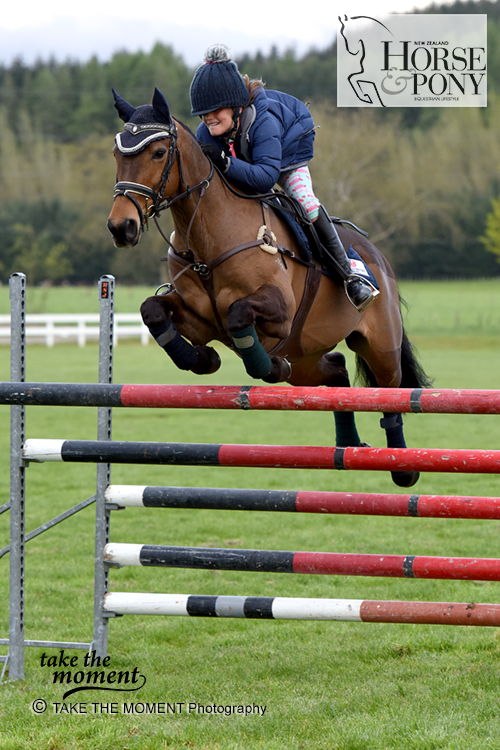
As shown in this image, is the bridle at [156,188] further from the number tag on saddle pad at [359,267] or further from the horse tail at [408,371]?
the horse tail at [408,371]

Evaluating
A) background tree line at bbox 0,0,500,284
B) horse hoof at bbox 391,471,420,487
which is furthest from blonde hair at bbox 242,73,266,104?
background tree line at bbox 0,0,500,284

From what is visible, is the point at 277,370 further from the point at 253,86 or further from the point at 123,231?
the point at 253,86

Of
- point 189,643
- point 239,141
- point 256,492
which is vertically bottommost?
point 189,643

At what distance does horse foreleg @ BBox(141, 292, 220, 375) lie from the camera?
139 inches

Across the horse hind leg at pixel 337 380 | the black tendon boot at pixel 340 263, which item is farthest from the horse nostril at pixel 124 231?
the horse hind leg at pixel 337 380

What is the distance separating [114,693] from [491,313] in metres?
33.9

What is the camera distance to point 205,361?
3.74 meters

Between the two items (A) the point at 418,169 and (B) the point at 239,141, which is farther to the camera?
(A) the point at 418,169

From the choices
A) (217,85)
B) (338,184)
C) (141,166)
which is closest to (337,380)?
(217,85)

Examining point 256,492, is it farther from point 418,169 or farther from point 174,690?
point 418,169

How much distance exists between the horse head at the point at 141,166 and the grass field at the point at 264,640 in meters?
2.06

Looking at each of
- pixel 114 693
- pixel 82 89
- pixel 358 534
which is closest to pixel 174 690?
pixel 114 693

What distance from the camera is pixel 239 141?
385 centimetres

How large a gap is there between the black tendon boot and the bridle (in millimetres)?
824
